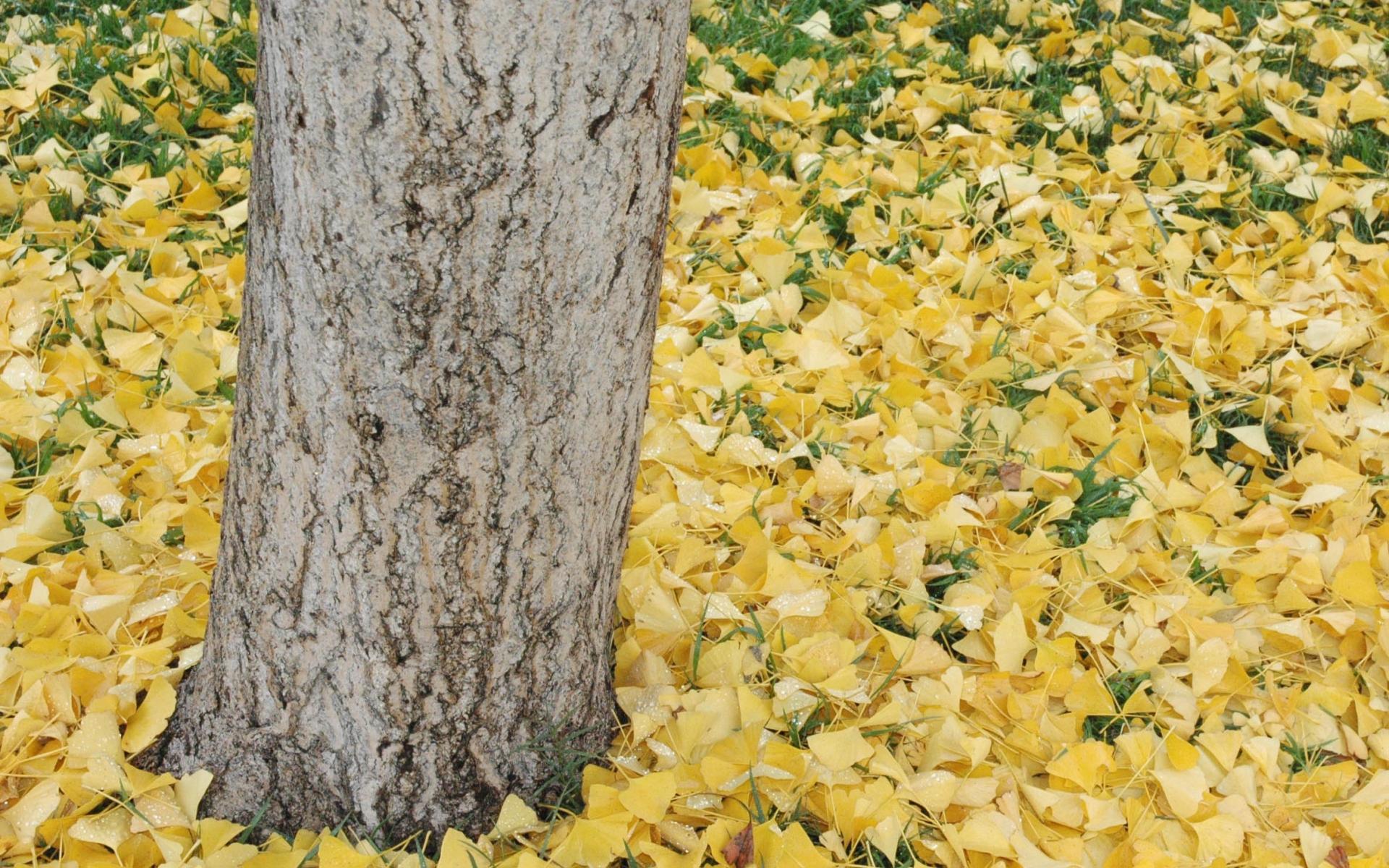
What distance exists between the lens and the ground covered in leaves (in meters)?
1.44

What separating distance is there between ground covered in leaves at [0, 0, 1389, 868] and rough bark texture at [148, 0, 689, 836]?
0.38ft

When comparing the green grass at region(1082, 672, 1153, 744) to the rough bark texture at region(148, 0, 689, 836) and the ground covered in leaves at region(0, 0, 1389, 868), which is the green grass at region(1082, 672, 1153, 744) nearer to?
the ground covered in leaves at region(0, 0, 1389, 868)

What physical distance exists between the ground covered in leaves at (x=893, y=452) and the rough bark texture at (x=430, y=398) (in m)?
0.12

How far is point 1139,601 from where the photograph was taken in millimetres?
1774

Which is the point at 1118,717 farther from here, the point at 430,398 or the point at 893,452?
the point at 430,398

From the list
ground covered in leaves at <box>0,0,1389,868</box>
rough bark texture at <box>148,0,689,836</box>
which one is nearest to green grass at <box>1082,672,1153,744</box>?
ground covered in leaves at <box>0,0,1389,868</box>

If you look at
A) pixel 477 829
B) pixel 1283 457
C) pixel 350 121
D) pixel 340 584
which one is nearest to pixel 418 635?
pixel 340 584

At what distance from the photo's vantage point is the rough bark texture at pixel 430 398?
99cm

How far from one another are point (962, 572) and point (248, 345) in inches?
43.7

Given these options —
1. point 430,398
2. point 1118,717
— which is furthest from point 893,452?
point 430,398

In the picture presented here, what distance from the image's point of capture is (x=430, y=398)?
1114 millimetres

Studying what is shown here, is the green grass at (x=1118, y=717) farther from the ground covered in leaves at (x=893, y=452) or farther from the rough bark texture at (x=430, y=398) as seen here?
the rough bark texture at (x=430, y=398)

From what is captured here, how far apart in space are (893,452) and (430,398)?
104 centimetres

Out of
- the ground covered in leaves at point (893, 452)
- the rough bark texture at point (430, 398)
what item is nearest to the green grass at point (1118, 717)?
the ground covered in leaves at point (893, 452)
